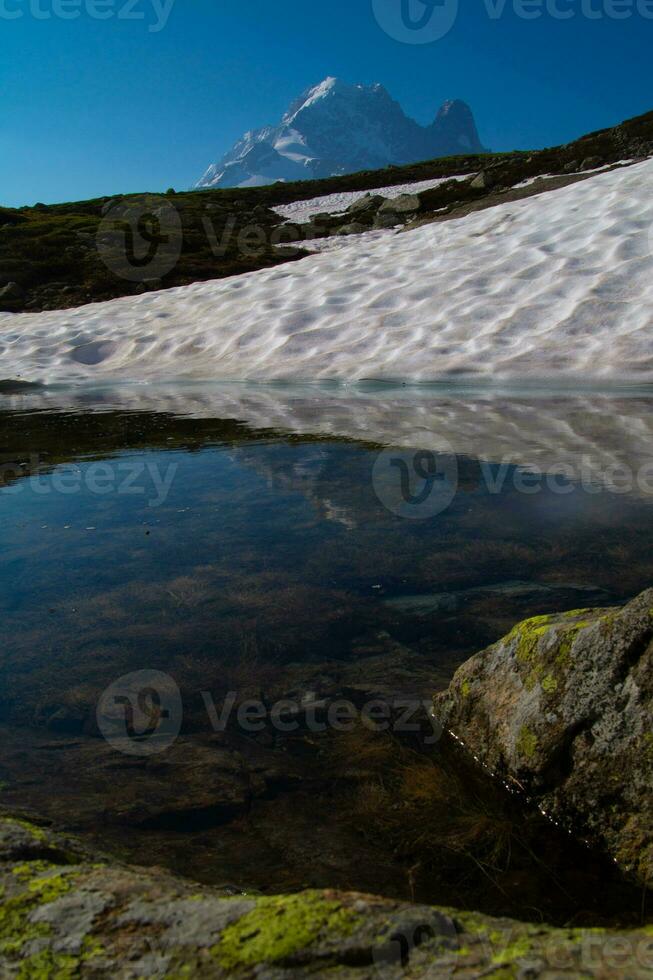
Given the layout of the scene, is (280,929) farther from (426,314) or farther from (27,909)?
(426,314)

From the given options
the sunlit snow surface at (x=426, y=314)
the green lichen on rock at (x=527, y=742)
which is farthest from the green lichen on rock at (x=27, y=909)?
the sunlit snow surface at (x=426, y=314)

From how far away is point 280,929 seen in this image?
137 cm

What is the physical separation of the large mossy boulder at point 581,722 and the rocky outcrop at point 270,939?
59 cm

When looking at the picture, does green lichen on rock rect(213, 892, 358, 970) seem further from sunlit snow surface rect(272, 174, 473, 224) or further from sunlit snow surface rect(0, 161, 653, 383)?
sunlit snow surface rect(272, 174, 473, 224)

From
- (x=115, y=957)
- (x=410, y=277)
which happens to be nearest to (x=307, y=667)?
(x=115, y=957)

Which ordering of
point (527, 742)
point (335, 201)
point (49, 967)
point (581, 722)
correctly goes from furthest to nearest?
point (335, 201)
point (527, 742)
point (581, 722)
point (49, 967)

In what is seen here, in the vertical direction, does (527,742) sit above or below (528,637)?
below

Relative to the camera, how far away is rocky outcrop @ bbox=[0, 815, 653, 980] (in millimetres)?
1283

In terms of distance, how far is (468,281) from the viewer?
1519cm

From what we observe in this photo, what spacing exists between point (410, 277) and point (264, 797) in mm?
15576

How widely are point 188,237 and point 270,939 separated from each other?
1506 inches

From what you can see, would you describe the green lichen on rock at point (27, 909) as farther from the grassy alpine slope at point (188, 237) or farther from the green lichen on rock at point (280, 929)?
the grassy alpine slope at point (188, 237)

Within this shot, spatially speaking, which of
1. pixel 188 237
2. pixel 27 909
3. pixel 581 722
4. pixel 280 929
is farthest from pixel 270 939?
pixel 188 237

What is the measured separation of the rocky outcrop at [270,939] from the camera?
4.21ft
